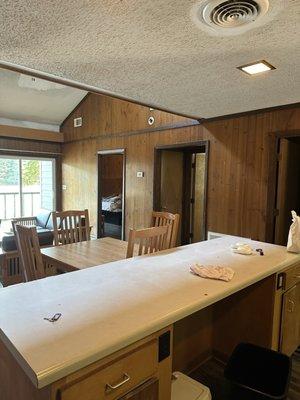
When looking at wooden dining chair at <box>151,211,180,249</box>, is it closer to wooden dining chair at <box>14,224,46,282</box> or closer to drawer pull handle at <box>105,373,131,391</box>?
→ wooden dining chair at <box>14,224,46,282</box>

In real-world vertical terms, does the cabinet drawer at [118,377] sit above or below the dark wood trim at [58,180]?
below

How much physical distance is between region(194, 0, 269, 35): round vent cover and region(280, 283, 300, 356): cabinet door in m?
1.67

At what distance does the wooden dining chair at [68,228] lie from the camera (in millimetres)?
3070

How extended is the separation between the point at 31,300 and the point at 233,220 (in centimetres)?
299

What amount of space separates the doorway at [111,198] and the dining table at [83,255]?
2438mm

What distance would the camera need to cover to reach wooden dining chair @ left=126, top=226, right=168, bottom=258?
83.1 inches

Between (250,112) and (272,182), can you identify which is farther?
(250,112)

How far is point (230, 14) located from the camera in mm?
1427

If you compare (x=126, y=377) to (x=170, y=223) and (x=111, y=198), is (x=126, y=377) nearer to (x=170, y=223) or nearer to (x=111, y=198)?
(x=170, y=223)

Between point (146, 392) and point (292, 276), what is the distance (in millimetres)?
1361

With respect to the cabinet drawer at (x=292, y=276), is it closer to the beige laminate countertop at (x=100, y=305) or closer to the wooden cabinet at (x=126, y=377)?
the beige laminate countertop at (x=100, y=305)

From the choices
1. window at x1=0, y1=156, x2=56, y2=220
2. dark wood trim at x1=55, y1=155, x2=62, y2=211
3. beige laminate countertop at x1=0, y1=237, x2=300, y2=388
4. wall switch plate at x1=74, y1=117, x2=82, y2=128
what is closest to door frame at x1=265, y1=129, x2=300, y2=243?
beige laminate countertop at x1=0, y1=237, x2=300, y2=388

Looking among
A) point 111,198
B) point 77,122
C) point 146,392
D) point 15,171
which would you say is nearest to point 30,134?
point 15,171

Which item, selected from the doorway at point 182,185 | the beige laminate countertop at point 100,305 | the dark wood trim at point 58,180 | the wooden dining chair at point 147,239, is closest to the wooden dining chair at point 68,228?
the wooden dining chair at point 147,239
